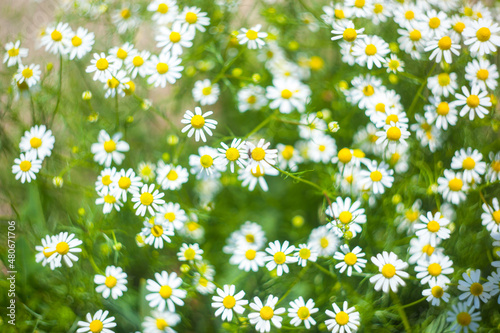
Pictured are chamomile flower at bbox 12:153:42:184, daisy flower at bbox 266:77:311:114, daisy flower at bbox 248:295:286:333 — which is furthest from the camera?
daisy flower at bbox 266:77:311:114

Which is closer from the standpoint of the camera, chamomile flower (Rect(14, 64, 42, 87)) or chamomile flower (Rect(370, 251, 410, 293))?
chamomile flower (Rect(370, 251, 410, 293))

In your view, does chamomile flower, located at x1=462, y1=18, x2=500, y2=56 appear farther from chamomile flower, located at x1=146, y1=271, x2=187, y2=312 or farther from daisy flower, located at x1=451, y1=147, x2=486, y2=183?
chamomile flower, located at x1=146, y1=271, x2=187, y2=312

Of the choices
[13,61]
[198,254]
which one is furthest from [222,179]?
[13,61]

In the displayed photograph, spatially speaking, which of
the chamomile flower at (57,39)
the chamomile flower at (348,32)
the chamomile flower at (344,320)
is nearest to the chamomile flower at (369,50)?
the chamomile flower at (348,32)

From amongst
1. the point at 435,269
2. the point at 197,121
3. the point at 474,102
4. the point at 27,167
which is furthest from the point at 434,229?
the point at 27,167

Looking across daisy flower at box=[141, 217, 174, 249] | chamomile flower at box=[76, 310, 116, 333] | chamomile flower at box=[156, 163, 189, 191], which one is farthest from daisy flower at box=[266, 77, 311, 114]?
chamomile flower at box=[76, 310, 116, 333]

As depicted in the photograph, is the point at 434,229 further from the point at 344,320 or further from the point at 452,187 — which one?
the point at 344,320
